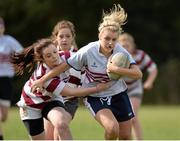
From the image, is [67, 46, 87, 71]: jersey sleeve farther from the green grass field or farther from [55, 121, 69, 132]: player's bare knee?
the green grass field

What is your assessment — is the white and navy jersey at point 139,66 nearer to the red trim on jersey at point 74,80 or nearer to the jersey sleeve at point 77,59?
the red trim on jersey at point 74,80

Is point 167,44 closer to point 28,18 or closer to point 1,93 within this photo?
point 28,18

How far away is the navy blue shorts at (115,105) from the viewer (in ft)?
26.3

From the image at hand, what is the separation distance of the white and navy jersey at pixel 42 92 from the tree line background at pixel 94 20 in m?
22.6

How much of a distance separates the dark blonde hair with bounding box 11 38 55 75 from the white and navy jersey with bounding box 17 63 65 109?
0.39 feet

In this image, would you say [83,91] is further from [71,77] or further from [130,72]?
[71,77]

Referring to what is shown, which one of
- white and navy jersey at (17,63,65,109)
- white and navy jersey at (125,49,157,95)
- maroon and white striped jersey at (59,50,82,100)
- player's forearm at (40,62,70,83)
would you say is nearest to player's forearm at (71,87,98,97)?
white and navy jersey at (17,63,65,109)

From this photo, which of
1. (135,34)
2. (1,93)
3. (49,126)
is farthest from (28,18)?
(49,126)

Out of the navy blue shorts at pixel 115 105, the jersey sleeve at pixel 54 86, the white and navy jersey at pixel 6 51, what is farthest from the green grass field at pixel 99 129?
the jersey sleeve at pixel 54 86

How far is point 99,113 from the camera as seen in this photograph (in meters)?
7.94

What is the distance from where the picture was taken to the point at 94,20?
31891 mm

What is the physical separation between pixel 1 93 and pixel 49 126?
10.1ft

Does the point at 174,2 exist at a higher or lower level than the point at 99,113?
lower

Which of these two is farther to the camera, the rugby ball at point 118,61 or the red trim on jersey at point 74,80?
the red trim on jersey at point 74,80
